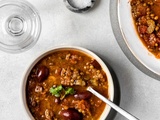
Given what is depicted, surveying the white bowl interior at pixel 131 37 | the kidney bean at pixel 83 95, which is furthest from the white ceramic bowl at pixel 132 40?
the kidney bean at pixel 83 95

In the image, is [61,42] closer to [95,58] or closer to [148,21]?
[95,58]

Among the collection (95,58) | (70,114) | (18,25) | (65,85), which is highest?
(18,25)

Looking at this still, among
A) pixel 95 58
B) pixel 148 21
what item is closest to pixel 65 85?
pixel 95 58

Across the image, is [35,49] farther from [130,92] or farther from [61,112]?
[130,92]

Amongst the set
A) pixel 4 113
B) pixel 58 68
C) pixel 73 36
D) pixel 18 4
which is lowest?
pixel 4 113

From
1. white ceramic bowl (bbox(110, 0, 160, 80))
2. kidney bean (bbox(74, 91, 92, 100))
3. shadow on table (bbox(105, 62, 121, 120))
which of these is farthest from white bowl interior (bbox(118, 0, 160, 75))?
kidney bean (bbox(74, 91, 92, 100))

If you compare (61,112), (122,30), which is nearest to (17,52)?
(61,112)
